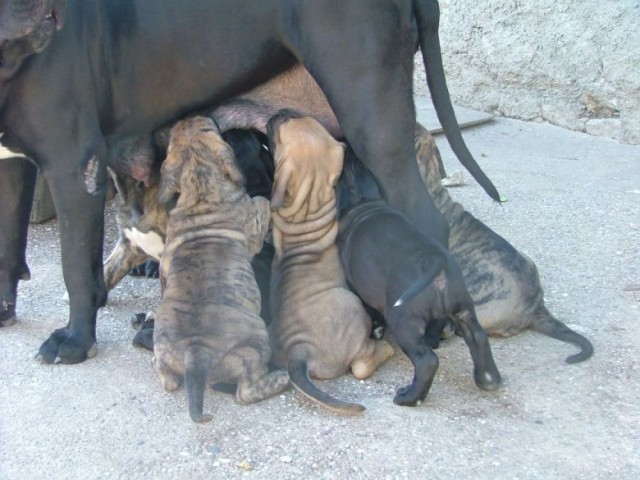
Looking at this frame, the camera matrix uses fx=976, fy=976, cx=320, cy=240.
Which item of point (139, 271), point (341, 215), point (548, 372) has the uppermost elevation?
point (341, 215)

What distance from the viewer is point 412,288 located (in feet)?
9.70

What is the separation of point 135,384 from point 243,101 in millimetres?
1218

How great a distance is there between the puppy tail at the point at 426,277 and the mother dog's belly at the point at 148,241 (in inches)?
47.2

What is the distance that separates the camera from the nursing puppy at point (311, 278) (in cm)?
314

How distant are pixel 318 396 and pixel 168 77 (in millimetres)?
1387

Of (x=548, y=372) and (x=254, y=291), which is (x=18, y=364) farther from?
(x=548, y=372)

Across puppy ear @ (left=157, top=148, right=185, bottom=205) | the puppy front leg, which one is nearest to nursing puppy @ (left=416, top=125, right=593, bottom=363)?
puppy ear @ (left=157, top=148, right=185, bottom=205)

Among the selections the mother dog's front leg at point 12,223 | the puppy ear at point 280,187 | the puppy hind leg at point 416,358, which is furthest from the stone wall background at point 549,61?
the mother dog's front leg at point 12,223

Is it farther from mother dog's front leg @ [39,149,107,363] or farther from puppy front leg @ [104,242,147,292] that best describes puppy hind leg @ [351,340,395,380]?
puppy front leg @ [104,242,147,292]

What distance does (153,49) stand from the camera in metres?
3.55

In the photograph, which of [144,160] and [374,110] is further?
[144,160]

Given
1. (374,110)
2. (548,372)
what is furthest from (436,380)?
(374,110)

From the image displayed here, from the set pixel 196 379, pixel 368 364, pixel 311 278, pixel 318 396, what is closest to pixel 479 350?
pixel 368 364

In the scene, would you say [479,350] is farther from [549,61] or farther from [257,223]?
[549,61]
